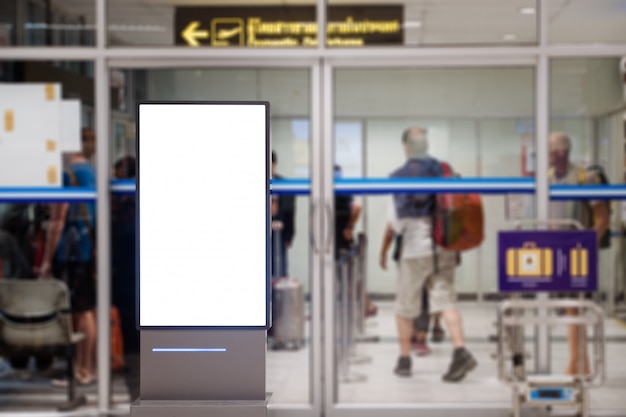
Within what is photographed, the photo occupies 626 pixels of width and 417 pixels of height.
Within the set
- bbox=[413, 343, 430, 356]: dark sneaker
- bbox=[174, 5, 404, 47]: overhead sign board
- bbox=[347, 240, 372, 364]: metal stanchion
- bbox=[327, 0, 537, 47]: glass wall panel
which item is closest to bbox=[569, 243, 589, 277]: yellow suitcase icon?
bbox=[413, 343, 430, 356]: dark sneaker

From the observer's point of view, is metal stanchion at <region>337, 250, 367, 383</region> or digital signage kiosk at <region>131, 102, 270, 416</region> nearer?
digital signage kiosk at <region>131, 102, 270, 416</region>

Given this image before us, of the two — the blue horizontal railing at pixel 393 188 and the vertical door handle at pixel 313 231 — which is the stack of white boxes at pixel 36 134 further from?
the vertical door handle at pixel 313 231

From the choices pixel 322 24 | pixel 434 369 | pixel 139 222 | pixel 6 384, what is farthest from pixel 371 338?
pixel 139 222

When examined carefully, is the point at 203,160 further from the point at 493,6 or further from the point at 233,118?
the point at 493,6

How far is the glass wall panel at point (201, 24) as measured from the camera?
5.82 meters

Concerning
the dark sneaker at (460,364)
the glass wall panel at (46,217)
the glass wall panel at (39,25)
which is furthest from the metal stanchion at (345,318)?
the glass wall panel at (39,25)

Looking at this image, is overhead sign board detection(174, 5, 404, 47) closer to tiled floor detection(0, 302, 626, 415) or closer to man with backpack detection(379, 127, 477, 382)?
man with backpack detection(379, 127, 477, 382)

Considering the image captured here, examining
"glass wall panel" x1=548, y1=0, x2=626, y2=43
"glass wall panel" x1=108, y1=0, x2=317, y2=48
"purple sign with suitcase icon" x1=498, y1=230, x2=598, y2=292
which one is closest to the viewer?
"purple sign with suitcase icon" x1=498, y1=230, x2=598, y2=292

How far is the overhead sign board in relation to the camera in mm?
5789

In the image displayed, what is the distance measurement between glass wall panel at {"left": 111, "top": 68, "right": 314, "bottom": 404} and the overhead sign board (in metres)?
0.21

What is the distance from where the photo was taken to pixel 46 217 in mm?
5895

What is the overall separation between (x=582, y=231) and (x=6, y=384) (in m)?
3.95

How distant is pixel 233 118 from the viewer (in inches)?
110

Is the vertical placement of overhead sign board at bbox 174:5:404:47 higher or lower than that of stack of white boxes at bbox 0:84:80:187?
higher
